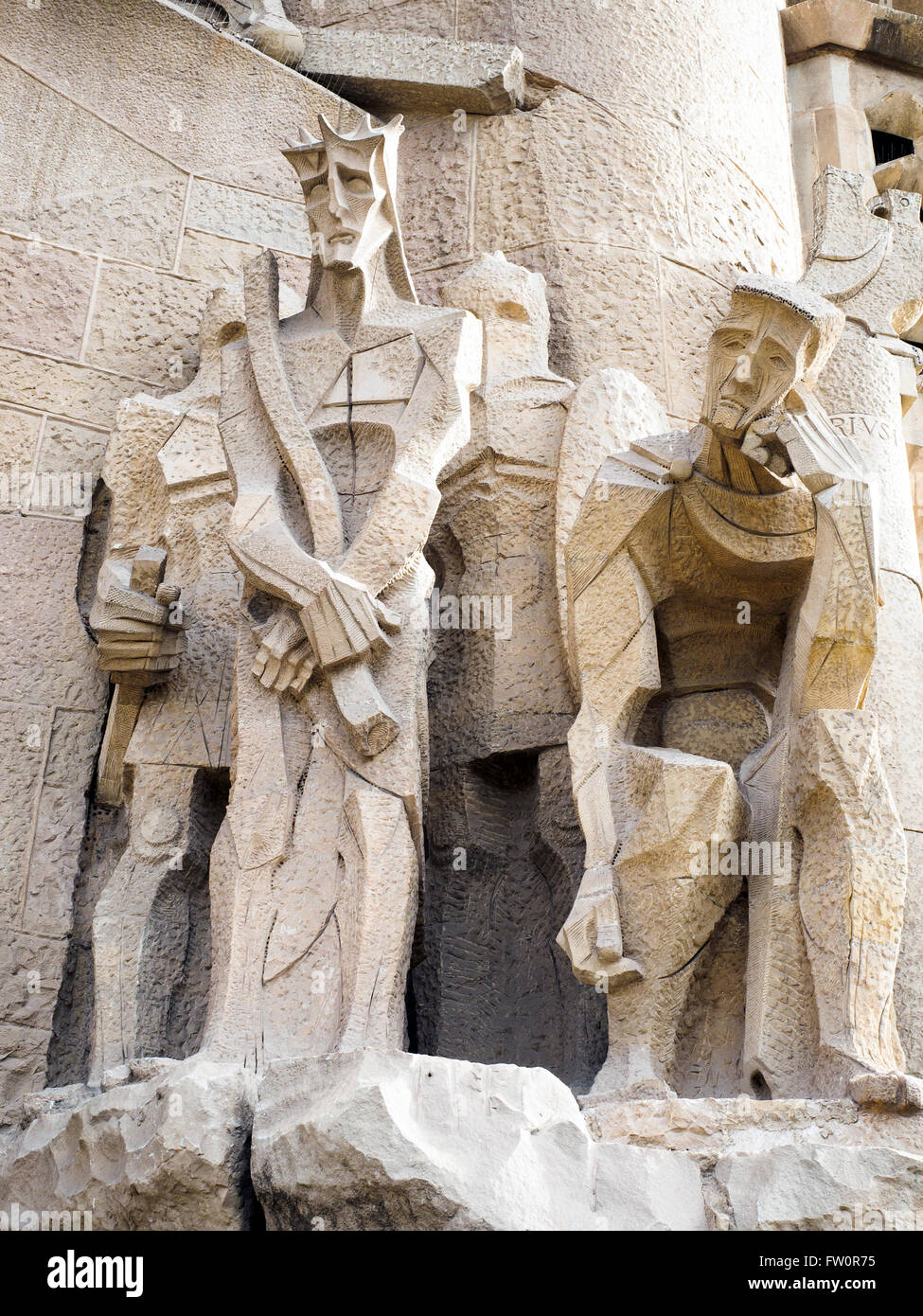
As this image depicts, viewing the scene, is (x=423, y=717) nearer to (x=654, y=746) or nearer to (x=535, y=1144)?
(x=654, y=746)

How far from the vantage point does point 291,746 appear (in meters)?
4.53

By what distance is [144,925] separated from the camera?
4699 millimetres

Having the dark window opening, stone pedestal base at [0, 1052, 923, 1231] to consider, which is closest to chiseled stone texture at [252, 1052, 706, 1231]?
stone pedestal base at [0, 1052, 923, 1231]

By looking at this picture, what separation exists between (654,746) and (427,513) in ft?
2.84

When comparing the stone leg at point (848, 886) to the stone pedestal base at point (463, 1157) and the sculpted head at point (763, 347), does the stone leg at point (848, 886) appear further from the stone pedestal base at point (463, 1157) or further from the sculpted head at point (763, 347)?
the sculpted head at point (763, 347)

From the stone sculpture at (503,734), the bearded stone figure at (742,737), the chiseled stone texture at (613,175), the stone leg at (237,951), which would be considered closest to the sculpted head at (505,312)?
the stone sculpture at (503,734)

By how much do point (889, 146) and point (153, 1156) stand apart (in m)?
5.97

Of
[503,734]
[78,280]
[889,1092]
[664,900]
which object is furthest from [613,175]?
[889,1092]

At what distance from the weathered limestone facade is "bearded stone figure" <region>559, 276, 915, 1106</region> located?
1 centimetres

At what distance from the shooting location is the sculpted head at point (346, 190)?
16.3ft

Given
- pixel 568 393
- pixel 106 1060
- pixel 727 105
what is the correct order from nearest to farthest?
pixel 106 1060
pixel 568 393
pixel 727 105

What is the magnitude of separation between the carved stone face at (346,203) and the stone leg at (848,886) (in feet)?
5.93
